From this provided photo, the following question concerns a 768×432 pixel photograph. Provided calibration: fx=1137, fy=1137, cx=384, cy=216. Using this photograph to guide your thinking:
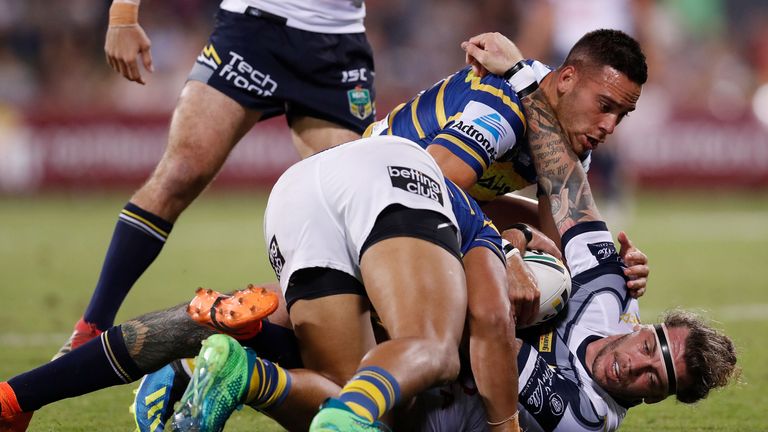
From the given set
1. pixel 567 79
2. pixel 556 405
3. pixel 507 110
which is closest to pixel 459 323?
pixel 556 405

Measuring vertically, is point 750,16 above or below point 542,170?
below

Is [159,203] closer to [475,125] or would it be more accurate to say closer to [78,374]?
[78,374]

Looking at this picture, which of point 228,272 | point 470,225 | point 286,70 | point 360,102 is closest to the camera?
point 470,225

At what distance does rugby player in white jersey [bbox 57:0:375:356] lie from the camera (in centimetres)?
489

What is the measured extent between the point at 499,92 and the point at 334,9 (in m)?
1.26

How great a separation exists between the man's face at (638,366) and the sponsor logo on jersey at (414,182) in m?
0.91

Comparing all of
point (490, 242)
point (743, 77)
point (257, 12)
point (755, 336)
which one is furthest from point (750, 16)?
Result: point (490, 242)

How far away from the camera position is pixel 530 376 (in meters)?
3.89

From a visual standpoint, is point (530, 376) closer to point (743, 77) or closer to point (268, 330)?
point (268, 330)

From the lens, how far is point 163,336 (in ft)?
12.8

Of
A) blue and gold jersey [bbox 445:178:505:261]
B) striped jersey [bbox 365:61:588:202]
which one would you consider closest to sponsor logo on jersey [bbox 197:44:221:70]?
striped jersey [bbox 365:61:588:202]

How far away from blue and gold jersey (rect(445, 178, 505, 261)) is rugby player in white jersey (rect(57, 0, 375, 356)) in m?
1.51

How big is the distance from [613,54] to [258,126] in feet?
32.5

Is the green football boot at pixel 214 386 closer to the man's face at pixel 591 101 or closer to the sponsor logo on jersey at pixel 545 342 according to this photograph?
the sponsor logo on jersey at pixel 545 342
